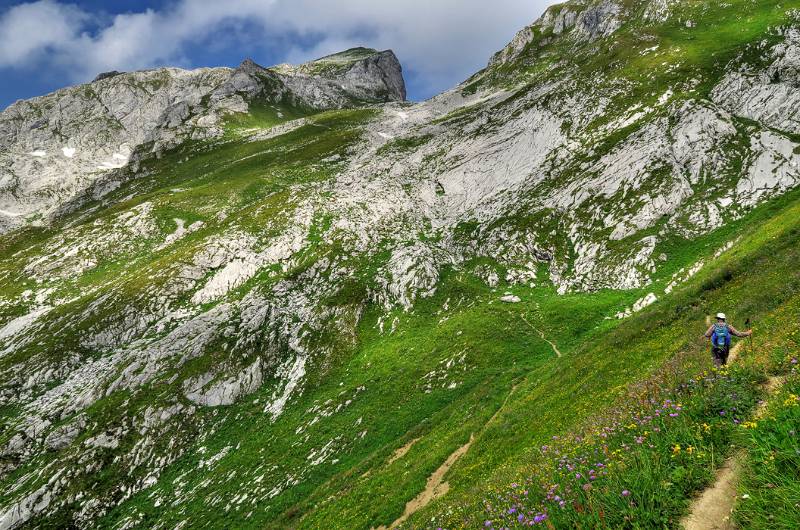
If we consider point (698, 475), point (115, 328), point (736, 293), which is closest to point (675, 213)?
point (736, 293)

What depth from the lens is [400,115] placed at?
14812cm

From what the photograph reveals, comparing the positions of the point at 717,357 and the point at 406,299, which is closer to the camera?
the point at 717,357

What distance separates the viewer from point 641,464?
6.71 meters

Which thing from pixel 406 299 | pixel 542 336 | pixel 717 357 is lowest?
pixel 542 336

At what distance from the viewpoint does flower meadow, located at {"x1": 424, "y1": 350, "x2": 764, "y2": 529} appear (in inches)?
230

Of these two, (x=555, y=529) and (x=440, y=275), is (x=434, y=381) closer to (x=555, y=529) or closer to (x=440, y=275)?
(x=440, y=275)

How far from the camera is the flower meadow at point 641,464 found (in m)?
5.85

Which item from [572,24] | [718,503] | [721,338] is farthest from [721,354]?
[572,24]

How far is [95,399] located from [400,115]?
135 m

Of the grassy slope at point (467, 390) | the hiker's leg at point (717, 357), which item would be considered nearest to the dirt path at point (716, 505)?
the grassy slope at point (467, 390)

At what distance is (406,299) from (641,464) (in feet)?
142

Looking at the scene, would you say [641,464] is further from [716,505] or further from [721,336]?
[721,336]

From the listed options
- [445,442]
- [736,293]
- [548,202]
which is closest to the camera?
[736,293]

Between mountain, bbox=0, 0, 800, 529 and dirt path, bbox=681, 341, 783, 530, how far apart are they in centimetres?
777
